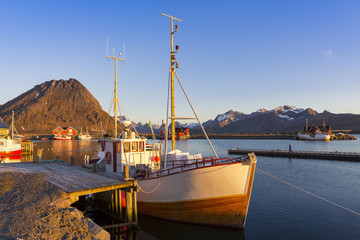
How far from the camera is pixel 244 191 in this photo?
13.6 metres

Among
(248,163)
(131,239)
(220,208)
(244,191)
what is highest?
Answer: (248,163)

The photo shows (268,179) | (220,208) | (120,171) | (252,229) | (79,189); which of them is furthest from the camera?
(268,179)

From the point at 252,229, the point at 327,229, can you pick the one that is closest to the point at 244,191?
the point at 252,229

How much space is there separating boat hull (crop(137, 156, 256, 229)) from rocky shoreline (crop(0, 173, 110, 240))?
547cm

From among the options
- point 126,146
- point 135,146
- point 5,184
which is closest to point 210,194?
point 135,146

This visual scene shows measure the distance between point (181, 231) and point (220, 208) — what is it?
291 centimetres

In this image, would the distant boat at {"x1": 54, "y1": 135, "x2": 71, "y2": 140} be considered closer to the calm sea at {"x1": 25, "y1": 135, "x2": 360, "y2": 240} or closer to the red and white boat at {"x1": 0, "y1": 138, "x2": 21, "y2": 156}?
the red and white boat at {"x1": 0, "y1": 138, "x2": 21, "y2": 156}

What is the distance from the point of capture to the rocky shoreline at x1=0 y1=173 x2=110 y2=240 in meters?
8.20

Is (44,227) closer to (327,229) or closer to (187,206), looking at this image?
(187,206)

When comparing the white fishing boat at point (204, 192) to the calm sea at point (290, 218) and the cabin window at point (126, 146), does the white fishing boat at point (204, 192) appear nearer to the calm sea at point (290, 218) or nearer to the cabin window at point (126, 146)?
the calm sea at point (290, 218)

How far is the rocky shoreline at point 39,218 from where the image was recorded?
26.9 feet

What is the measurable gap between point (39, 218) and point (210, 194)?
339 inches

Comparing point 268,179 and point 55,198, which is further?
point 268,179

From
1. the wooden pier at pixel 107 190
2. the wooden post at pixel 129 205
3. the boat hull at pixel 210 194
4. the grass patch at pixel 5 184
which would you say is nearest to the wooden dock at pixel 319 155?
the boat hull at pixel 210 194
